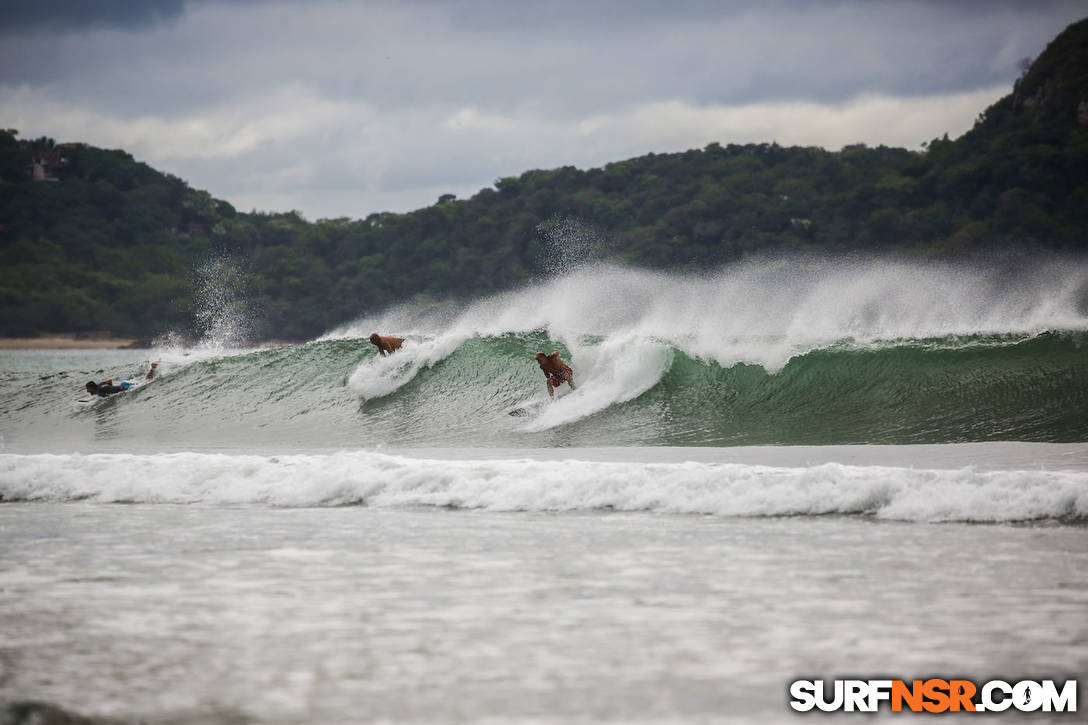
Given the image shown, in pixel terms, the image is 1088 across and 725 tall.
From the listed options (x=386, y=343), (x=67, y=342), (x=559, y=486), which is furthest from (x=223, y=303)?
(x=559, y=486)

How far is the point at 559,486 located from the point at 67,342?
4085 inches

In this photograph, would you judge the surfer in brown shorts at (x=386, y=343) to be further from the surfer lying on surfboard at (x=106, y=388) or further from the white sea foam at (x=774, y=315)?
the surfer lying on surfboard at (x=106, y=388)

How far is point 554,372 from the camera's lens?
15992 mm

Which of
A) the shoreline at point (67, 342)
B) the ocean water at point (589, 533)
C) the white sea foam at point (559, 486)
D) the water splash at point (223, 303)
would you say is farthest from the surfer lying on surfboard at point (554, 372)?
the shoreline at point (67, 342)

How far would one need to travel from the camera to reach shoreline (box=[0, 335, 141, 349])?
334ft

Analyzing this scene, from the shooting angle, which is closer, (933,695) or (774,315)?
(933,695)

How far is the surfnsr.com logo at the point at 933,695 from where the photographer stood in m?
4.05

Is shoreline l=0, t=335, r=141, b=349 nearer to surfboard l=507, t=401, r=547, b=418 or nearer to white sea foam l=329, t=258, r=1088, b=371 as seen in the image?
white sea foam l=329, t=258, r=1088, b=371

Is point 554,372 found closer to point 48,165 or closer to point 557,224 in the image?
point 557,224

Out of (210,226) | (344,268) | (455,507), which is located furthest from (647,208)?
(455,507)

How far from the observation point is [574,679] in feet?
14.5

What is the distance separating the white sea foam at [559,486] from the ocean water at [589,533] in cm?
3

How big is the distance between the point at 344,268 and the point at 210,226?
27.7 meters

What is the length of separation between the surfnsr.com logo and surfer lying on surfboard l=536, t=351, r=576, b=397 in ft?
37.9
